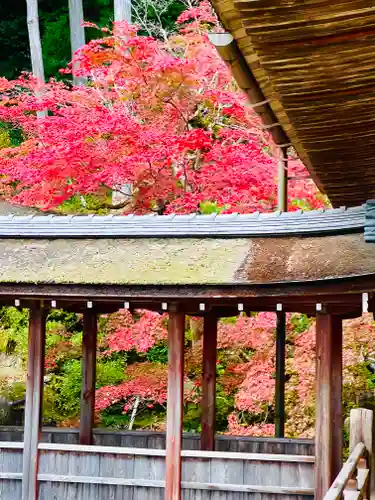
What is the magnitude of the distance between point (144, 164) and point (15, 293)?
228 inches

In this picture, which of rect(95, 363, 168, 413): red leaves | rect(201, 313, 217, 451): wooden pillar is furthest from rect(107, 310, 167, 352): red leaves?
rect(201, 313, 217, 451): wooden pillar

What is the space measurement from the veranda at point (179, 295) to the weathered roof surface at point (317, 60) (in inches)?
50.8

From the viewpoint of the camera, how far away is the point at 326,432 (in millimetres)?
7074

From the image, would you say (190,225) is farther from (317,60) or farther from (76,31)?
(76,31)

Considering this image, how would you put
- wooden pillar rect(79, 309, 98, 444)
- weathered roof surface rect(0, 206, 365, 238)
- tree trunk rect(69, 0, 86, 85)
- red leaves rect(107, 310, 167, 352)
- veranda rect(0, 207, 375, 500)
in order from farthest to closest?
tree trunk rect(69, 0, 86, 85), red leaves rect(107, 310, 167, 352), wooden pillar rect(79, 309, 98, 444), weathered roof surface rect(0, 206, 365, 238), veranda rect(0, 207, 375, 500)

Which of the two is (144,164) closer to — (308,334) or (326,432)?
(308,334)

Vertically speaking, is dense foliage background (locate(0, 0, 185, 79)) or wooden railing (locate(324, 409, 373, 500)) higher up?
dense foliage background (locate(0, 0, 185, 79))

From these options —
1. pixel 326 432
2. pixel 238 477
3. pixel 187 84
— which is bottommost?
pixel 238 477

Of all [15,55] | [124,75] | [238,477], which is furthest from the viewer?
[15,55]

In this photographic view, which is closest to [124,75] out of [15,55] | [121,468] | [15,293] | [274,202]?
[274,202]

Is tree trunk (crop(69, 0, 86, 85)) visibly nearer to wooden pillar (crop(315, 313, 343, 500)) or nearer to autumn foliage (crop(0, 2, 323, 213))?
autumn foliage (crop(0, 2, 323, 213))

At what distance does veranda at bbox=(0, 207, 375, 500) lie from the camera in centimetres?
705

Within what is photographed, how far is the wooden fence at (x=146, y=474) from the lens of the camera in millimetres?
7469

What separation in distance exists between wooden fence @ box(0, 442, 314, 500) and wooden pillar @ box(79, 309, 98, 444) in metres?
1.42
